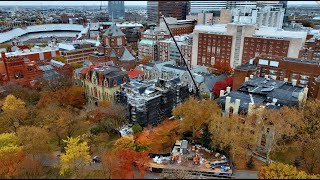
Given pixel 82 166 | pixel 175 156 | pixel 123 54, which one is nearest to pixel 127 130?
pixel 175 156

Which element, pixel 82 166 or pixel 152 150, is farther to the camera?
pixel 152 150

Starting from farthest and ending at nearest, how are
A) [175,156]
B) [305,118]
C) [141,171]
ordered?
[305,118]
[175,156]
[141,171]

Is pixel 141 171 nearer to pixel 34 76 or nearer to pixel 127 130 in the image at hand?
pixel 127 130

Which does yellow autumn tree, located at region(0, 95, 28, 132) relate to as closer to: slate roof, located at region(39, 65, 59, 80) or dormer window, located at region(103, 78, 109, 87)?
dormer window, located at region(103, 78, 109, 87)

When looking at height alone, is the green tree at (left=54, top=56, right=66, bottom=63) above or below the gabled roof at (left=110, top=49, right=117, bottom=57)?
below

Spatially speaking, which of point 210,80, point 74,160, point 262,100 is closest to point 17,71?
point 74,160

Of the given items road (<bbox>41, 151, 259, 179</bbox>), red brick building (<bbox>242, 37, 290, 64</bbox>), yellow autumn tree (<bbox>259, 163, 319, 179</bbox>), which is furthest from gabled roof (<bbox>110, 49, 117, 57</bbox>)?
yellow autumn tree (<bbox>259, 163, 319, 179</bbox>)

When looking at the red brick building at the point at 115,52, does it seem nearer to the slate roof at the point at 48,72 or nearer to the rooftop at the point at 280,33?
the slate roof at the point at 48,72

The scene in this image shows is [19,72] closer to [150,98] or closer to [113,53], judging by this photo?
[113,53]
